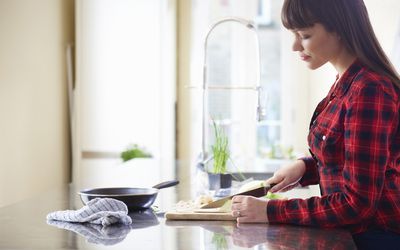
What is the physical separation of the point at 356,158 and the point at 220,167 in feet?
3.07

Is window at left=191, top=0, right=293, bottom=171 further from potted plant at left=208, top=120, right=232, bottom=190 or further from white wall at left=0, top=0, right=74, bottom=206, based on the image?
potted plant at left=208, top=120, right=232, bottom=190

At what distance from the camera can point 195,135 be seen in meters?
6.27

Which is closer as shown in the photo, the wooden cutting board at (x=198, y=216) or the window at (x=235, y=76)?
the wooden cutting board at (x=198, y=216)

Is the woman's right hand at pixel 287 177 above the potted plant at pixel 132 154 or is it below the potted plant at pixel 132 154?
above

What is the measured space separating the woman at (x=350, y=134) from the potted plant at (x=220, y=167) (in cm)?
61

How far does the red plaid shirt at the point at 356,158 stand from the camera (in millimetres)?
1411

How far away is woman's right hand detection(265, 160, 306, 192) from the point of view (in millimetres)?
1881

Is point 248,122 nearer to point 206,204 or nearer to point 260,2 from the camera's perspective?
point 260,2

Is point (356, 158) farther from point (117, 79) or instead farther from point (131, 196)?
point (117, 79)

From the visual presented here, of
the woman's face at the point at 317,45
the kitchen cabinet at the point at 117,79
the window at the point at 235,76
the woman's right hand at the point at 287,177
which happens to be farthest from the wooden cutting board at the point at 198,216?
the window at the point at 235,76

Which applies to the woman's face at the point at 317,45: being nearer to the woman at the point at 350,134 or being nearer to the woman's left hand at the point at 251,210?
the woman at the point at 350,134

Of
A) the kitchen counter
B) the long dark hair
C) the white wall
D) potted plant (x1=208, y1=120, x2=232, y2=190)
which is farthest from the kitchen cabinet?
the long dark hair

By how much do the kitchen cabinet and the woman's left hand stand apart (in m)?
3.77

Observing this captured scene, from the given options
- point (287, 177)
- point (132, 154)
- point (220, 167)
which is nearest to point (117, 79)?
point (132, 154)
